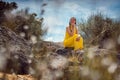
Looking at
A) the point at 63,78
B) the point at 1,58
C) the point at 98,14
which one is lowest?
the point at 63,78

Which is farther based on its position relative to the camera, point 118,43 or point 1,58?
point 118,43

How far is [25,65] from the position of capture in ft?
13.8

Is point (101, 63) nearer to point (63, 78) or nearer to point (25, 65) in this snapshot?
point (63, 78)

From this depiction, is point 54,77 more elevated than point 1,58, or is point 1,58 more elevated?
point 1,58

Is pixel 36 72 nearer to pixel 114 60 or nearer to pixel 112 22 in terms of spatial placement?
pixel 114 60

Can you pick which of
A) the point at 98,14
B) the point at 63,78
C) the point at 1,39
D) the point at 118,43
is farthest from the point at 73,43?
the point at 118,43

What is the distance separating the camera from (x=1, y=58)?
2357mm

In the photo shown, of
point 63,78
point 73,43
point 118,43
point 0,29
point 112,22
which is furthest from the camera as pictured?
point 112,22

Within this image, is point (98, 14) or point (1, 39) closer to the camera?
point (1, 39)

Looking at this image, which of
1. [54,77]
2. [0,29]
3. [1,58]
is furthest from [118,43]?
[0,29]

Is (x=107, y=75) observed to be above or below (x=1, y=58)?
below

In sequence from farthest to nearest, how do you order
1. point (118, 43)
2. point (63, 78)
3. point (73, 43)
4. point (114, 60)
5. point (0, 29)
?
point (73, 43) < point (0, 29) < point (63, 78) < point (114, 60) < point (118, 43)

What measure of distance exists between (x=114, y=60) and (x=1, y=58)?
3.08ft

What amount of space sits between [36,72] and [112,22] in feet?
24.2
